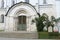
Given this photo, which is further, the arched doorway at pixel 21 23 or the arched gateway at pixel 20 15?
the arched doorway at pixel 21 23

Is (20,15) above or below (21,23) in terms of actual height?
above

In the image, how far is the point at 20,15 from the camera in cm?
3006

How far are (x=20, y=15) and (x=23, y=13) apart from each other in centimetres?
65

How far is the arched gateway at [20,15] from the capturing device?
28906 mm

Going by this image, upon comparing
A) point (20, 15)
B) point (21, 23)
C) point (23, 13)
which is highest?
point (23, 13)

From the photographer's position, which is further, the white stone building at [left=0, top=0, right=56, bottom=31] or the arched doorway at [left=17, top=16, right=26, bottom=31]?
the arched doorway at [left=17, top=16, right=26, bottom=31]

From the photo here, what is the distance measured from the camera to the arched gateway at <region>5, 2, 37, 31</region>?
2891cm

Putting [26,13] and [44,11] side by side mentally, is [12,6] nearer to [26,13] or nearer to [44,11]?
[26,13]

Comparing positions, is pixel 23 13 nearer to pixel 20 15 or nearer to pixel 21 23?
pixel 20 15

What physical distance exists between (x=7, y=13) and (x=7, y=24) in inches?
75.8

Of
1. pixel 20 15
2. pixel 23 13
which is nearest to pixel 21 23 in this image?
pixel 20 15

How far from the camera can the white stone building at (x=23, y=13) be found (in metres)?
29.0

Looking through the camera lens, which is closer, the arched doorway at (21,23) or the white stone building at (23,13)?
the white stone building at (23,13)

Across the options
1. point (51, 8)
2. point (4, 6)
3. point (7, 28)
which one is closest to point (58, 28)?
point (51, 8)
